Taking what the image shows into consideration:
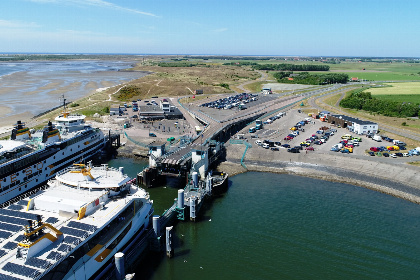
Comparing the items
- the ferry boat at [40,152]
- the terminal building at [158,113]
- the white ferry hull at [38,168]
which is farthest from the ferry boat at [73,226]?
the terminal building at [158,113]

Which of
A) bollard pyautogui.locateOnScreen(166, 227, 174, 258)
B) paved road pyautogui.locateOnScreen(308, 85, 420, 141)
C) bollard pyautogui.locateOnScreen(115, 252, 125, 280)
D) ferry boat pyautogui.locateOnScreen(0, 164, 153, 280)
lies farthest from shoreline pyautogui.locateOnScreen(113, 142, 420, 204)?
bollard pyautogui.locateOnScreen(115, 252, 125, 280)

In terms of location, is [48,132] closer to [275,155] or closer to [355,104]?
[275,155]

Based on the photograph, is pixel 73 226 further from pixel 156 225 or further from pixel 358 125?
pixel 358 125

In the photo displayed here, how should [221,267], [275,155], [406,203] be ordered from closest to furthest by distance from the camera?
[221,267]
[406,203]
[275,155]

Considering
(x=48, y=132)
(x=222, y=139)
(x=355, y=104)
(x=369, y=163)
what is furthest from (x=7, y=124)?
(x=355, y=104)

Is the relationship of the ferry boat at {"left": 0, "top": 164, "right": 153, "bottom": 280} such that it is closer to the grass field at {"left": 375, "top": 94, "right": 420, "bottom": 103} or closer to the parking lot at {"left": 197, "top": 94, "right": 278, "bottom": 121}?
the parking lot at {"left": 197, "top": 94, "right": 278, "bottom": 121}

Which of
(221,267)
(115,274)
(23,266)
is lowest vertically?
(221,267)

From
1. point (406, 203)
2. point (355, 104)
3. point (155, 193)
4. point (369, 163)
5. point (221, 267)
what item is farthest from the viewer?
point (355, 104)
